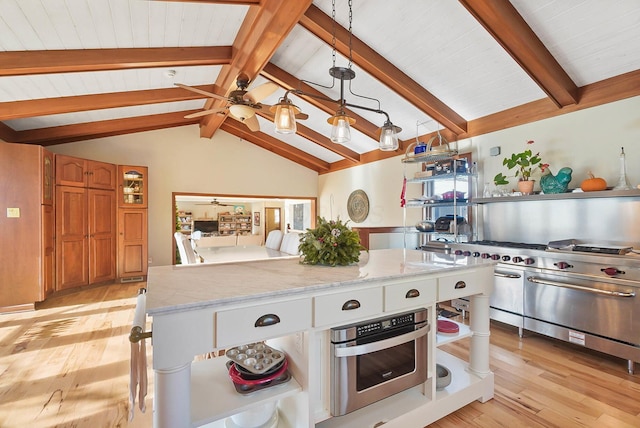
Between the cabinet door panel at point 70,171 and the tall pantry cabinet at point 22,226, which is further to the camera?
the cabinet door panel at point 70,171

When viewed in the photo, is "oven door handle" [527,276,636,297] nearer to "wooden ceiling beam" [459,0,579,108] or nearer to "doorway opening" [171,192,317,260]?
"wooden ceiling beam" [459,0,579,108]

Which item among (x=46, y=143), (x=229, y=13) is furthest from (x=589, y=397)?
(x=46, y=143)

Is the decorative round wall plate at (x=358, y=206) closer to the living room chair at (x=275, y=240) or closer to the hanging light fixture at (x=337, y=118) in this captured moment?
the living room chair at (x=275, y=240)

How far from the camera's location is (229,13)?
2717 millimetres

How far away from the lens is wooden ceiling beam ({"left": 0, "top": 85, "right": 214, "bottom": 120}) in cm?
339

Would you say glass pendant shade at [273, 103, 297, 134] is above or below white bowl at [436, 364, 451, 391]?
above

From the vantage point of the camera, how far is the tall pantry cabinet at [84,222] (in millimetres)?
4324

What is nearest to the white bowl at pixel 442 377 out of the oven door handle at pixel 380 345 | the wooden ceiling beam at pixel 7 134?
the oven door handle at pixel 380 345

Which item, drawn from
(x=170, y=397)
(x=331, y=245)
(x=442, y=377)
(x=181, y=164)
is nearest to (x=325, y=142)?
(x=181, y=164)

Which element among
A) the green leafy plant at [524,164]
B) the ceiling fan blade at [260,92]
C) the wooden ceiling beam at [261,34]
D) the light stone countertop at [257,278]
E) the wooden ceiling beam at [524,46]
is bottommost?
the light stone countertop at [257,278]

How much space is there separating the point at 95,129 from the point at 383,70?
4.66 m

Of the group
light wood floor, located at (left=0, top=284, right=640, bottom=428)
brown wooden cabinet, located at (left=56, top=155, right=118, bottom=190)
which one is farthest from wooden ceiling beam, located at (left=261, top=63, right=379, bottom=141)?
brown wooden cabinet, located at (left=56, top=155, right=118, bottom=190)

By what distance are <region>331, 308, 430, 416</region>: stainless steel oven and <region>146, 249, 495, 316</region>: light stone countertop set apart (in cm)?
24

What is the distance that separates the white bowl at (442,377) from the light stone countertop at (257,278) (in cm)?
72
